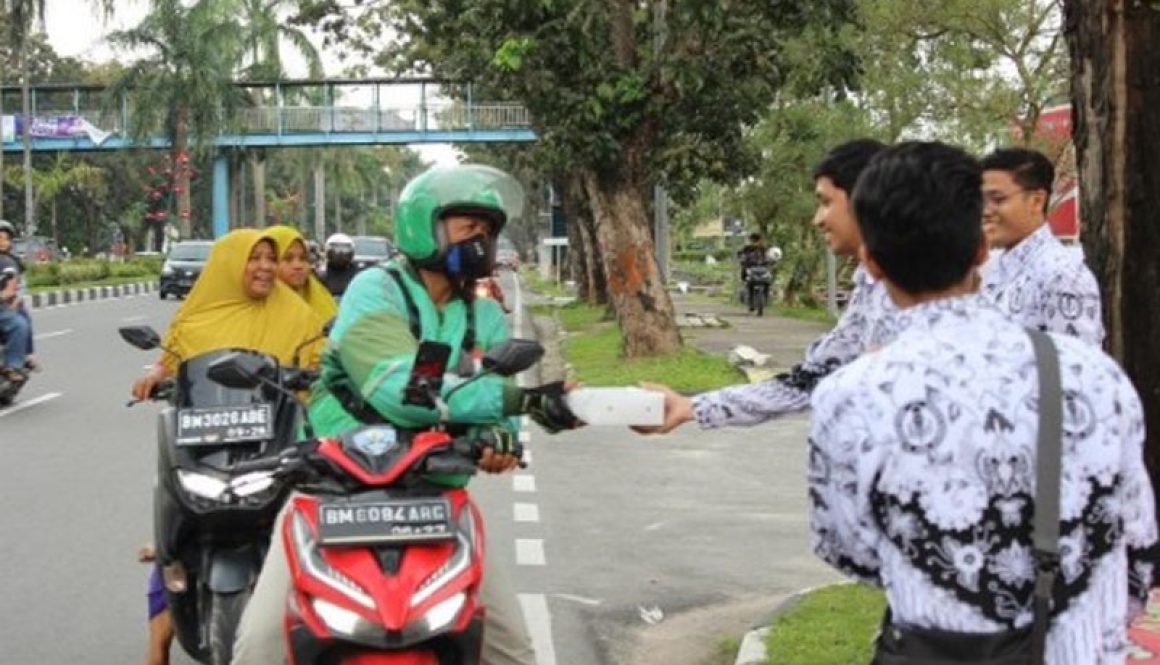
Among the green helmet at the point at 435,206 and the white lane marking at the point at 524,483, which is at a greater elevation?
the green helmet at the point at 435,206

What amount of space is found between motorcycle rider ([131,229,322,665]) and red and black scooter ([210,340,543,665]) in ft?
6.57

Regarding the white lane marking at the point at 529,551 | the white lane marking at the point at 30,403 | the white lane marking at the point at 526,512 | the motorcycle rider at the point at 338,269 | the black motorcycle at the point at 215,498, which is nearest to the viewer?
the black motorcycle at the point at 215,498

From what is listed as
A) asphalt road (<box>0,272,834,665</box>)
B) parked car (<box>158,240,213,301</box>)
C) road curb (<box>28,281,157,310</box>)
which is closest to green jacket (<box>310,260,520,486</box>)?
asphalt road (<box>0,272,834,665</box>)

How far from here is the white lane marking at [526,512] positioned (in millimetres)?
9053

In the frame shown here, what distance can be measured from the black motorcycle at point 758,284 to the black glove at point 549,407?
27.1 meters

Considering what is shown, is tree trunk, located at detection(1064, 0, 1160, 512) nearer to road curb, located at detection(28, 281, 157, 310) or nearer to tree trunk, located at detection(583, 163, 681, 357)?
tree trunk, located at detection(583, 163, 681, 357)

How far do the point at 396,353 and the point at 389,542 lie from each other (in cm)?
46

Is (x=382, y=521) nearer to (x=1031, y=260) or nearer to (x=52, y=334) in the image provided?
(x=1031, y=260)

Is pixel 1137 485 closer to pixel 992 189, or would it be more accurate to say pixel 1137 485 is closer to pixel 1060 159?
pixel 992 189

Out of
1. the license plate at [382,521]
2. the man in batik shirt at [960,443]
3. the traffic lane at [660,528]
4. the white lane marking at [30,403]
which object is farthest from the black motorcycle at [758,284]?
the man in batik shirt at [960,443]

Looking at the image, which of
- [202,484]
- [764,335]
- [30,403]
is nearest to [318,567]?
[202,484]

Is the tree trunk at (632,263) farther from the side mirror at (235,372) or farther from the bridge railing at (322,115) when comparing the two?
the bridge railing at (322,115)

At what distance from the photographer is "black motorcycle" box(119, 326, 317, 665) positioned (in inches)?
189

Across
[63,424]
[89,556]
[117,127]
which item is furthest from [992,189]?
[117,127]
